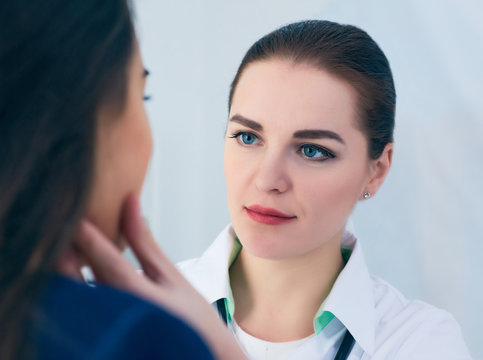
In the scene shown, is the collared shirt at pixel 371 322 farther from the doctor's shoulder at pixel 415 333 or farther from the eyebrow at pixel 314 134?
the eyebrow at pixel 314 134

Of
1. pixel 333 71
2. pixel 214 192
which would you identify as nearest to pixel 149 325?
pixel 333 71

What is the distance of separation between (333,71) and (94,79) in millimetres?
669

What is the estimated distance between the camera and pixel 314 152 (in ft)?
3.53

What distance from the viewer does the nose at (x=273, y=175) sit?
3.38 ft

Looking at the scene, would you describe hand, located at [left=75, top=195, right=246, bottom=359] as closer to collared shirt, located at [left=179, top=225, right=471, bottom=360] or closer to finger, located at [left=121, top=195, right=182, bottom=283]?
finger, located at [left=121, top=195, right=182, bottom=283]

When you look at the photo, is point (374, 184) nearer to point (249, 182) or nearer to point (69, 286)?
point (249, 182)

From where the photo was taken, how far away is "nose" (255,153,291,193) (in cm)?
103

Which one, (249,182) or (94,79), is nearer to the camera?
(94,79)

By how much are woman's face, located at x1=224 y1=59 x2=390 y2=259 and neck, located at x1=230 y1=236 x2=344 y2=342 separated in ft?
0.23

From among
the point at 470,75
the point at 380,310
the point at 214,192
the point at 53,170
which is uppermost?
the point at 470,75

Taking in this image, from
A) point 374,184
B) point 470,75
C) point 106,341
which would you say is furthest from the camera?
point 470,75

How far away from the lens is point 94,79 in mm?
489

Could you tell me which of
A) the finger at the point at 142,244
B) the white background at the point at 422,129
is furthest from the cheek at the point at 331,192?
the finger at the point at 142,244

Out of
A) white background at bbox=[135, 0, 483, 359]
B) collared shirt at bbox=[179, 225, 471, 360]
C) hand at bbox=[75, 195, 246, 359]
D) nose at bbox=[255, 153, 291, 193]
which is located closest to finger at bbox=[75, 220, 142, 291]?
hand at bbox=[75, 195, 246, 359]
